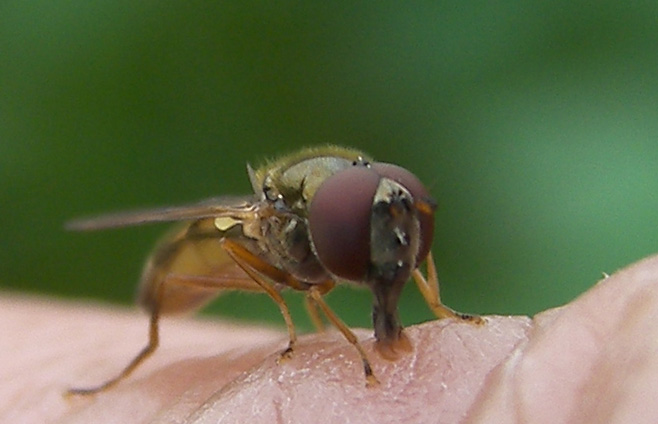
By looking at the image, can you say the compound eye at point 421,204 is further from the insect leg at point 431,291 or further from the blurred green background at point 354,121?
the blurred green background at point 354,121

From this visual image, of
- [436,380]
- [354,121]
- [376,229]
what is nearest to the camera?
[436,380]

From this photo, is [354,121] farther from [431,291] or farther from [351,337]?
[351,337]

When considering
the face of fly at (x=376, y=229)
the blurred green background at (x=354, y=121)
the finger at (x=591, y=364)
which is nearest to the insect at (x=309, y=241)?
the face of fly at (x=376, y=229)

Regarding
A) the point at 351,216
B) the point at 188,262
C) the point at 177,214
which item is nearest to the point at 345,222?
the point at 351,216

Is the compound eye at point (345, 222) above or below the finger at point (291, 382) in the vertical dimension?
above

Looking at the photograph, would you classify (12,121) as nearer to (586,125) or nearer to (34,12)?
(34,12)

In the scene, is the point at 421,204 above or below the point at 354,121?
above
